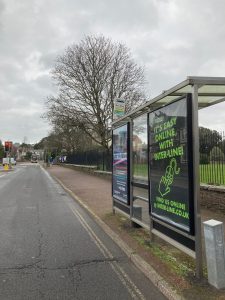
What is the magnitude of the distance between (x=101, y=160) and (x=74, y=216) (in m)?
18.1

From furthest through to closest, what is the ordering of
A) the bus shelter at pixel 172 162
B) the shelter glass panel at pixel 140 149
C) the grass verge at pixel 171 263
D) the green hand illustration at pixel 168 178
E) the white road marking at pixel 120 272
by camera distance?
the shelter glass panel at pixel 140 149 → the green hand illustration at pixel 168 178 → the bus shelter at pixel 172 162 → the white road marking at pixel 120 272 → the grass verge at pixel 171 263

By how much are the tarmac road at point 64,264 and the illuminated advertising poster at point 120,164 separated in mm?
974

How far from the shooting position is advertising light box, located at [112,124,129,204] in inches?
347

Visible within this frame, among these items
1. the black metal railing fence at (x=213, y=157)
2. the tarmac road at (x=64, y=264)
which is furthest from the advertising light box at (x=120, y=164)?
the black metal railing fence at (x=213, y=157)

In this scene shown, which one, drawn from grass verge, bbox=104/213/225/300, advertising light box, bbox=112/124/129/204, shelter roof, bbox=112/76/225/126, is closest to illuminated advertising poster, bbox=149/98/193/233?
shelter roof, bbox=112/76/225/126

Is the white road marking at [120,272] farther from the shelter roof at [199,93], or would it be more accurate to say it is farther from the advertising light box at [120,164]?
the shelter roof at [199,93]

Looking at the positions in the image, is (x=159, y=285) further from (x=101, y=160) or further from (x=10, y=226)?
(x=101, y=160)

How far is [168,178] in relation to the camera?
19.0 feet

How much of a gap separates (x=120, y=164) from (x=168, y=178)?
139 inches

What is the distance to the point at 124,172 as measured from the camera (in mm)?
8930

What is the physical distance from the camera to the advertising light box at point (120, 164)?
28.9 feet

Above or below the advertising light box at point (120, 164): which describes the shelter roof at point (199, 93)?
above

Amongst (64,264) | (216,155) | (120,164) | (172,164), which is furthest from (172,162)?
(216,155)

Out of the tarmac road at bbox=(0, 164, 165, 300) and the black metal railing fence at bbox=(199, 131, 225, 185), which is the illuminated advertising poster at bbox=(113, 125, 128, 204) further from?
the black metal railing fence at bbox=(199, 131, 225, 185)
